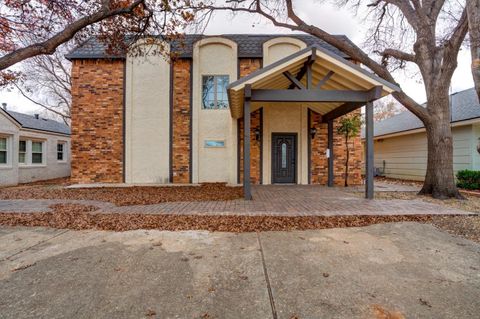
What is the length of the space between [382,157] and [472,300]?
15582 mm

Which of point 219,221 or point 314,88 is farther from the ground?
point 314,88

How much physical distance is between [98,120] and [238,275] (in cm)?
1019

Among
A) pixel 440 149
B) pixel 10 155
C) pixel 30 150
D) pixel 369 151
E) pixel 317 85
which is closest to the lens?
pixel 317 85

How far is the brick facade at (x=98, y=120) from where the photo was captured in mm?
10438

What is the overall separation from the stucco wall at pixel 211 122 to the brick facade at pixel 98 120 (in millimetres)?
3171

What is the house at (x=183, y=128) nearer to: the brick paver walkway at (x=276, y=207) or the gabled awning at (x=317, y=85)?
the gabled awning at (x=317, y=85)

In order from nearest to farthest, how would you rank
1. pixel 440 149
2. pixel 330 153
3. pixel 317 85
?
1. pixel 317 85
2. pixel 440 149
3. pixel 330 153

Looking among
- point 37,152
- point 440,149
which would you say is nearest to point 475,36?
point 440,149

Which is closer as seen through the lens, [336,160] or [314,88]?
[314,88]

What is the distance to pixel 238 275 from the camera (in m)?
2.74

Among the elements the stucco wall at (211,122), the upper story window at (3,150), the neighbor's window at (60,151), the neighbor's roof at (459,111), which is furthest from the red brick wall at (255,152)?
the neighbor's window at (60,151)

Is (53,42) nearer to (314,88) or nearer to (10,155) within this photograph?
(314,88)

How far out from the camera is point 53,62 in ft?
62.1

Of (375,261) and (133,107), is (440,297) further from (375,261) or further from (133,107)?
(133,107)
